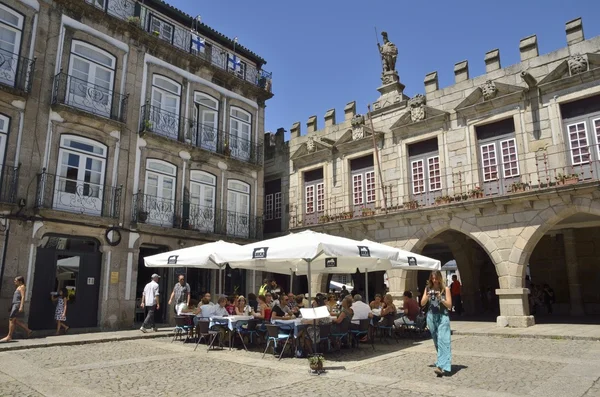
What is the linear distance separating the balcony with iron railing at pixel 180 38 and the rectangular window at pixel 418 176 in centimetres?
770

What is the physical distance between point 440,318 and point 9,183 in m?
11.0

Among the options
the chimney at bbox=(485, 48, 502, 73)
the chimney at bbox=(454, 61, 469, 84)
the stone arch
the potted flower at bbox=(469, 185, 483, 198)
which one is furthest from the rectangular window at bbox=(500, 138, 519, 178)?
the chimney at bbox=(454, 61, 469, 84)

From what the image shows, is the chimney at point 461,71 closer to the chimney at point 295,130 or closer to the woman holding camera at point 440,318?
the chimney at point 295,130

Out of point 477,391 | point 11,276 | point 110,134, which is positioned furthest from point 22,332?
point 477,391

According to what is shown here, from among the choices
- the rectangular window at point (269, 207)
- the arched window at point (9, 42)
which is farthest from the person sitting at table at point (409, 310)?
the arched window at point (9, 42)

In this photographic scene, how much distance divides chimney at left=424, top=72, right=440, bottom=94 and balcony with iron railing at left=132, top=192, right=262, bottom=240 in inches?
326

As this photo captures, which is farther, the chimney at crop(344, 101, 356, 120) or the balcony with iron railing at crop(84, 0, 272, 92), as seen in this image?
the chimney at crop(344, 101, 356, 120)

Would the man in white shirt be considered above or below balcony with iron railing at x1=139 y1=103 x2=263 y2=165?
below

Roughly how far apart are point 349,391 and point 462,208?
9.26 m

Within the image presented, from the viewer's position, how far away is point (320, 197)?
18.1 m

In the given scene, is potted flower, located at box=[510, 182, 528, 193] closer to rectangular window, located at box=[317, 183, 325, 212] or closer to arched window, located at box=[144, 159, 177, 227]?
rectangular window, located at box=[317, 183, 325, 212]

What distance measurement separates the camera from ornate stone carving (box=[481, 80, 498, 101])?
532 inches

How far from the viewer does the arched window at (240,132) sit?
58.6 feet

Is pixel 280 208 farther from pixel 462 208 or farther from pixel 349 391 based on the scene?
pixel 349 391
